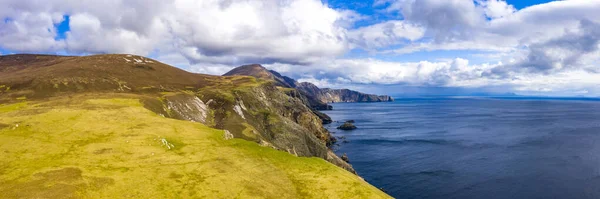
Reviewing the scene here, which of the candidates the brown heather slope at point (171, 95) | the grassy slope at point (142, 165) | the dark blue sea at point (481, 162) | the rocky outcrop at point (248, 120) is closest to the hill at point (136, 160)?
the grassy slope at point (142, 165)

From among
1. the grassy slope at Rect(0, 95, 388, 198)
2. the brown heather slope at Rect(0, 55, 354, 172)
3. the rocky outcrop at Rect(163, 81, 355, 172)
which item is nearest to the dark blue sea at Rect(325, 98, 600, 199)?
the rocky outcrop at Rect(163, 81, 355, 172)

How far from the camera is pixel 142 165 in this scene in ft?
113

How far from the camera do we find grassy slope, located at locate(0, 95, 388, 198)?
95.8 ft

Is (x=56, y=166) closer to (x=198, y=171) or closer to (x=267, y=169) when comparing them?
(x=198, y=171)

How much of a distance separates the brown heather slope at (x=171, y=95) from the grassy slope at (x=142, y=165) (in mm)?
23427

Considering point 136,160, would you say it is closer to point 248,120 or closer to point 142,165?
point 142,165

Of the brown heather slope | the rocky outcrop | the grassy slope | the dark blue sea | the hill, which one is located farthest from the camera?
the rocky outcrop

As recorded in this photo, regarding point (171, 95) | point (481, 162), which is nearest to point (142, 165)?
point (171, 95)

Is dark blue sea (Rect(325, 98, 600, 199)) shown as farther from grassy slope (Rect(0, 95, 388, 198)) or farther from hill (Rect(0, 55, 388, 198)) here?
grassy slope (Rect(0, 95, 388, 198))

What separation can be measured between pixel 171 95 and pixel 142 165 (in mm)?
58009

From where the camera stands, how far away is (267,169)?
121ft

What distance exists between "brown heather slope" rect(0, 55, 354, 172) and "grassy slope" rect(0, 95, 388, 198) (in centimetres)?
2343

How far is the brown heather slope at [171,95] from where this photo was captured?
3132 inches

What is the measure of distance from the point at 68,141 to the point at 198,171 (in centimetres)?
1952
